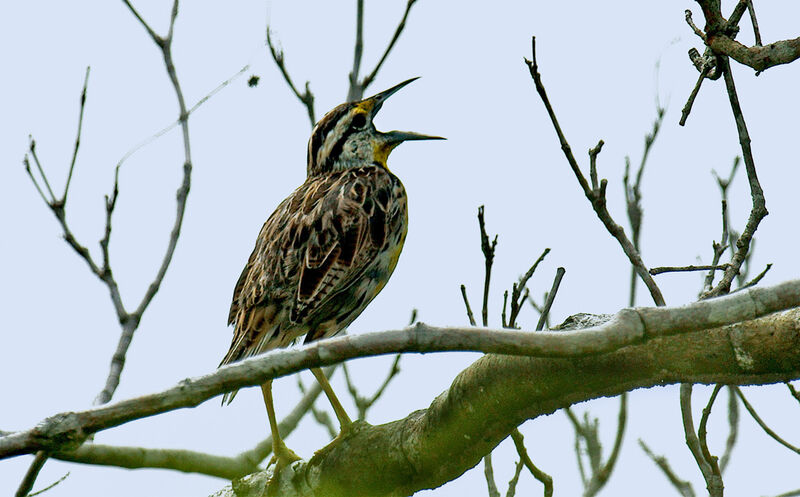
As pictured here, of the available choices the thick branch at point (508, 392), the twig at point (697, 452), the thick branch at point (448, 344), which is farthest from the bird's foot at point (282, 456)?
the thick branch at point (448, 344)

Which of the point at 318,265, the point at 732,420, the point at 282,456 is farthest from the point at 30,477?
the point at 732,420

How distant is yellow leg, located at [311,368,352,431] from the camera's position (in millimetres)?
6145

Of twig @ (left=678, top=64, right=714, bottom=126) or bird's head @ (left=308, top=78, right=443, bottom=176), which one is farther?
bird's head @ (left=308, top=78, right=443, bottom=176)

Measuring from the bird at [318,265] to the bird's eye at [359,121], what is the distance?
1.82ft

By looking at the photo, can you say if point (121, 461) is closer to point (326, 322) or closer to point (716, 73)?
point (326, 322)

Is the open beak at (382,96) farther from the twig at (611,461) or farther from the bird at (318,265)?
the twig at (611,461)

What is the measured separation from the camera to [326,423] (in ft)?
26.3

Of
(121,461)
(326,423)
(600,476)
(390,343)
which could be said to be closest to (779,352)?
(390,343)

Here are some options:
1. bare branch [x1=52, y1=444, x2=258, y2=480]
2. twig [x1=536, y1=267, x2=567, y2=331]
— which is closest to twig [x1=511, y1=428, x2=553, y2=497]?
twig [x1=536, y1=267, x2=567, y2=331]

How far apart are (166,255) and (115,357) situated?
2.86ft

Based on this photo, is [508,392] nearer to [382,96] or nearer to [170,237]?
[170,237]

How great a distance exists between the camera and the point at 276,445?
6457 millimetres

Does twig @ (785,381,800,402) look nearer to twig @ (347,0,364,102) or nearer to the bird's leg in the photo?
the bird's leg

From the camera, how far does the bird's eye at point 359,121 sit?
8805mm
